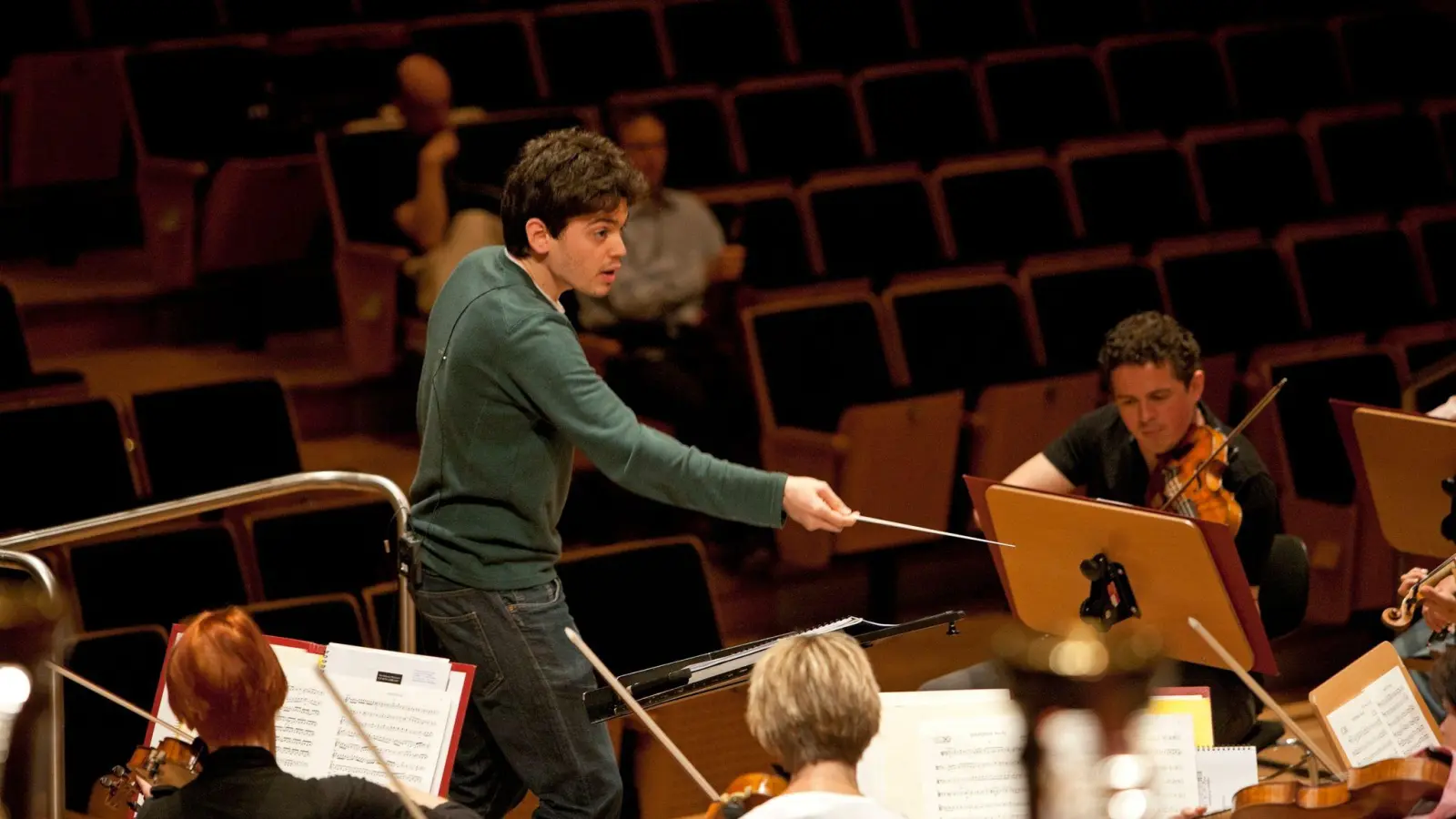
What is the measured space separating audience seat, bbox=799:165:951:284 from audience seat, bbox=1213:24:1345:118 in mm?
1459

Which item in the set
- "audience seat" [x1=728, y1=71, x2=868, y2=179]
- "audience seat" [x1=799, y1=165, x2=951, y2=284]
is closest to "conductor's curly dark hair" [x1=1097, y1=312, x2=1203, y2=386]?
"audience seat" [x1=799, y1=165, x2=951, y2=284]

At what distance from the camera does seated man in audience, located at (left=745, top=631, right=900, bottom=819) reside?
165 cm

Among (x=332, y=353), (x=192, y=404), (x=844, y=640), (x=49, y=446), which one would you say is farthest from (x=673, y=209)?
(x=844, y=640)

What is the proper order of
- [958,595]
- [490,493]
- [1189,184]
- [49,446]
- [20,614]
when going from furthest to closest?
1. [1189,184]
2. [958,595]
3. [49,446]
4. [20,614]
5. [490,493]

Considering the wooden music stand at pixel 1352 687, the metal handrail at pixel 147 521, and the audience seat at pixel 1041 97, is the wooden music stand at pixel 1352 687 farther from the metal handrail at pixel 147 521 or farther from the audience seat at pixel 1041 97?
the audience seat at pixel 1041 97

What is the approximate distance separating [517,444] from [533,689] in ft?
1.09

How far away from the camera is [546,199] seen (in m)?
2.20

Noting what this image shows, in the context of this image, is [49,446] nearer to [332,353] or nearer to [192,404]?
[192,404]

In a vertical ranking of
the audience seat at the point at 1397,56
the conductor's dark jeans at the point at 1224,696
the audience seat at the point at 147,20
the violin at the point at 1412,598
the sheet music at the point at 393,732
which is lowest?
the conductor's dark jeans at the point at 1224,696

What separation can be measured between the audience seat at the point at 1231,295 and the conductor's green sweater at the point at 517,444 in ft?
8.43

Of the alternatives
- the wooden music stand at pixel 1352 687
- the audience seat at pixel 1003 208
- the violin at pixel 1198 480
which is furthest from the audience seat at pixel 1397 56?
the wooden music stand at pixel 1352 687

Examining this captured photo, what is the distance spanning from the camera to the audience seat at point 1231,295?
4.43m

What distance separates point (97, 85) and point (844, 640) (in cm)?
368

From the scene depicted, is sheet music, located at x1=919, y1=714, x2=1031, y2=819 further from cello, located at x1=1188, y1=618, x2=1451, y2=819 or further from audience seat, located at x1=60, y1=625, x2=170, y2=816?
audience seat, located at x1=60, y1=625, x2=170, y2=816
